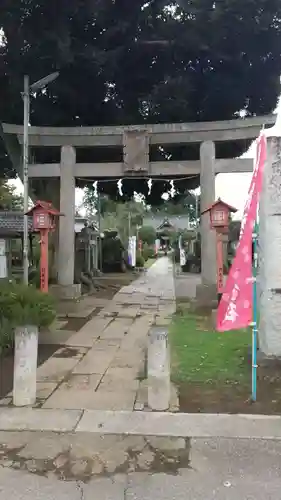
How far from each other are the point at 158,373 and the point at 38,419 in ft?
4.09

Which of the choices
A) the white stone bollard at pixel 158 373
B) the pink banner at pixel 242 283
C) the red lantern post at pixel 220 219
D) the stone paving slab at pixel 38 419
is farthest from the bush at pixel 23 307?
the red lantern post at pixel 220 219

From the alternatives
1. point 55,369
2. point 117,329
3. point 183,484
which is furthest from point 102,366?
point 183,484

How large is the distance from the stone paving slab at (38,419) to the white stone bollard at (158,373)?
76 cm

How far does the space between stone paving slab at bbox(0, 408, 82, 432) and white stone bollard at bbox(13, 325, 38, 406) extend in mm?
154

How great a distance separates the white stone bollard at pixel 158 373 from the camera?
4.60m

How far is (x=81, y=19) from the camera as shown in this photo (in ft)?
42.3

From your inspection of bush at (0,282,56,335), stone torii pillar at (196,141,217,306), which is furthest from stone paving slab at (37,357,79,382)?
stone torii pillar at (196,141,217,306)

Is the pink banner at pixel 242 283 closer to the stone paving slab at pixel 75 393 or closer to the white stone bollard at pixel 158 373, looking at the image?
the white stone bollard at pixel 158 373

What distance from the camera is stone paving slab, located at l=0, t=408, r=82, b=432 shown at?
4.17 meters

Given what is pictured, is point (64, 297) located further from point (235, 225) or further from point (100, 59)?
point (235, 225)

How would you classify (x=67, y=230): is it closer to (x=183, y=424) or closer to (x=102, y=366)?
(x=102, y=366)

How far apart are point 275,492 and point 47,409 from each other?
2404mm

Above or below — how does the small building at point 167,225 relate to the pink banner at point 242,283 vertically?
above

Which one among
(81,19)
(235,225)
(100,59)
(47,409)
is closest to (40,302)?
(47,409)
